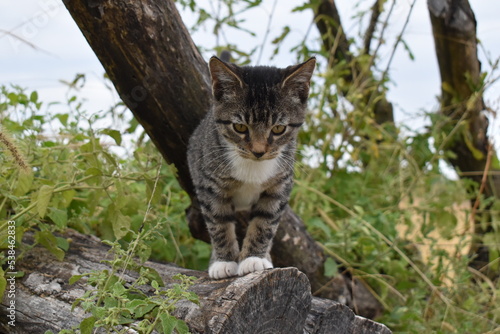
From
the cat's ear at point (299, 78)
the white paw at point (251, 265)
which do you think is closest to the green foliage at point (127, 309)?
the white paw at point (251, 265)

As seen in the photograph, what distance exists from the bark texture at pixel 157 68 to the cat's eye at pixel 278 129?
1.69 feet

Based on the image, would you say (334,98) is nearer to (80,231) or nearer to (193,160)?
(193,160)

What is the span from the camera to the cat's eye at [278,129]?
282cm

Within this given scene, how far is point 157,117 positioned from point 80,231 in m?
0.85

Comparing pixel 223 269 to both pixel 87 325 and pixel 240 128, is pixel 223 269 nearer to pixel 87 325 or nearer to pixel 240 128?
pixel 240 128

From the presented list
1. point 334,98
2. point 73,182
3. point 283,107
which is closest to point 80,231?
point 73,182

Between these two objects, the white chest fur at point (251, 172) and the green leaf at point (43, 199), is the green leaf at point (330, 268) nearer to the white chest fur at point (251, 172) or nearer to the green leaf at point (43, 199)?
the white chest fur at point (251, 172)

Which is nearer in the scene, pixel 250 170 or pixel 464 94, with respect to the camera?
pixel 250 170

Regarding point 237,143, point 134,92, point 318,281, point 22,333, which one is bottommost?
point 318,281

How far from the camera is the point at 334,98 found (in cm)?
474

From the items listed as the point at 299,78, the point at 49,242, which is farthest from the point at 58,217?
the point at 299,78

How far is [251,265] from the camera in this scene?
2662 millimetres

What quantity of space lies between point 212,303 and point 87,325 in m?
0.46

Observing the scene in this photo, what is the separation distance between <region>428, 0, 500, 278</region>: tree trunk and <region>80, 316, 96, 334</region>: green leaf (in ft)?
11.1
